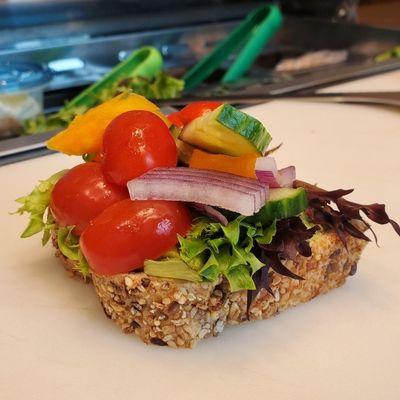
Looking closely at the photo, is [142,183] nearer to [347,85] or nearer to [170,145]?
[170,145]

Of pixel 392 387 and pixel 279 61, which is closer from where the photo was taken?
pixel 392 387

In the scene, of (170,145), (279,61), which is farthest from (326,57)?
(170,145)

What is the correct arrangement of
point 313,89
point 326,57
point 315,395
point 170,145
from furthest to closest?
point 326,57
point 313,89
point 170,145
point 315,395

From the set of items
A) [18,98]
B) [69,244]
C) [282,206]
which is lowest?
[18,98]

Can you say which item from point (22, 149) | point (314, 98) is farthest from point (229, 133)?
point (314, 98)

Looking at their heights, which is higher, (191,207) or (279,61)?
(191,207)

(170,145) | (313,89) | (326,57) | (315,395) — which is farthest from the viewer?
(326,57)

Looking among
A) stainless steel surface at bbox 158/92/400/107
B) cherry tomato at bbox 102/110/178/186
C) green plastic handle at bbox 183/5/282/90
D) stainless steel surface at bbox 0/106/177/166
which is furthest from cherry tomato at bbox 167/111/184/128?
green plastic handle at bbox 183/5/282/90

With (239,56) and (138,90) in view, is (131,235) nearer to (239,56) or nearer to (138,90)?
(138,90)
